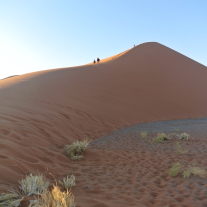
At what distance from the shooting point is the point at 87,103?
1412 centimetres

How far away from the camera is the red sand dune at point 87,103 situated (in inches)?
196

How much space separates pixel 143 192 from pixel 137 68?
2345 centimetres

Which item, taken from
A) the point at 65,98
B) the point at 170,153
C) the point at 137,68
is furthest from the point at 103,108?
the point at 137,68

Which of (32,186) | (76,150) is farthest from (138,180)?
(76,150)

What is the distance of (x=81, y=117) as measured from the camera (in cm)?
1111

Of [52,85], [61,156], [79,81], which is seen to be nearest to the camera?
[61,156]

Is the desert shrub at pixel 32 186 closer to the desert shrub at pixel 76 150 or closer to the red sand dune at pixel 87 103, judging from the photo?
the red sand dune at pixel 87 103

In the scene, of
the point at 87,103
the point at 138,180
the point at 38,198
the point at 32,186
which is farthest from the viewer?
the point at 87,103

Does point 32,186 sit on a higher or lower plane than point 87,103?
lower

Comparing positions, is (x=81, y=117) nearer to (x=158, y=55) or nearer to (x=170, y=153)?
(x=170, y=153)

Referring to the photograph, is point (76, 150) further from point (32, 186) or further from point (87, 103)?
point (87, 103)

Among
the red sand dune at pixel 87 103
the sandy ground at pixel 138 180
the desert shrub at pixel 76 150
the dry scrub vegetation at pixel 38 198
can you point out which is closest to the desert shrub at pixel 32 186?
the dry scrub vegetation at pixel 38 198

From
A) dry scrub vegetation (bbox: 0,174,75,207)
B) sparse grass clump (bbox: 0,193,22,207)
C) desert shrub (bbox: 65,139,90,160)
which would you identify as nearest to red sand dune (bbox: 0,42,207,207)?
desert shrub (bbox: 65,139,90,160)

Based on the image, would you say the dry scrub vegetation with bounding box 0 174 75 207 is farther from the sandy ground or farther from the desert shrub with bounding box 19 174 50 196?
the sandy ground
